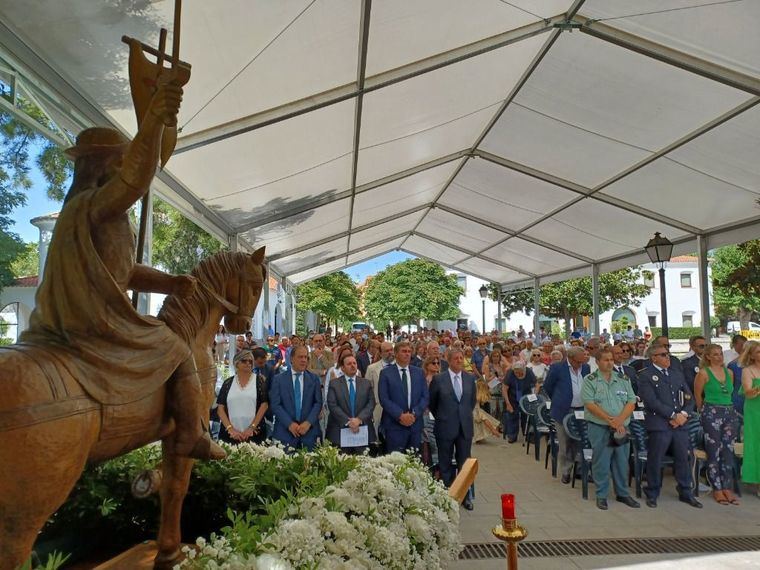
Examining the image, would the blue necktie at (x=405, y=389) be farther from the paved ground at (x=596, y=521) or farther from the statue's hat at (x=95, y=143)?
the statue's hat at (x=95, y=143)

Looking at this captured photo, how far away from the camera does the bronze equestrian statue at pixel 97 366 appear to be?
1738mm

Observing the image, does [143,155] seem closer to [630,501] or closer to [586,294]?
[630,501]

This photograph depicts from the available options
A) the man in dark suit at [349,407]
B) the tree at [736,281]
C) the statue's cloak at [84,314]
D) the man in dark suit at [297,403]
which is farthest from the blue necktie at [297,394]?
the tree at [736,281]

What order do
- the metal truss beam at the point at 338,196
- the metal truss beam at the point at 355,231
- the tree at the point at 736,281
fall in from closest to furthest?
the metal truss beam at the point at 338,196
the tree at the point at 736,281
the metal truss beam at the point at 355,231

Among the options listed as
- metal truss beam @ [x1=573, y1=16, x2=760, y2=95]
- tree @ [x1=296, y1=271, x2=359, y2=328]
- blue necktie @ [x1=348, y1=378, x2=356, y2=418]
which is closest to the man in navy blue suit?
blue necktie @ [x1=348, y1=378, x2=356, y2=418]

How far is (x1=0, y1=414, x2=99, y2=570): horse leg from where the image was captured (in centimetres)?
171

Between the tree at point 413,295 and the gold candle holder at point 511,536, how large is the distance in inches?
1727

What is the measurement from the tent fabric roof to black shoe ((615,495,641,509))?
5.46 meters

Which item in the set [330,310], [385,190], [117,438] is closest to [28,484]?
[117,438]

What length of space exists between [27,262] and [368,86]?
4522 mm

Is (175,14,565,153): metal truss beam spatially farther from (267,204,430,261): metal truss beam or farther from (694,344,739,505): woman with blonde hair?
(267,204,430,261): metal truss beam

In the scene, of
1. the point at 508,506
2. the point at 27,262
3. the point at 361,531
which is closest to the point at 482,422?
the point at 27,262

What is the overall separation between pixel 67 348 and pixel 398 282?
45691mm

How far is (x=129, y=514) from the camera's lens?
3088mm
